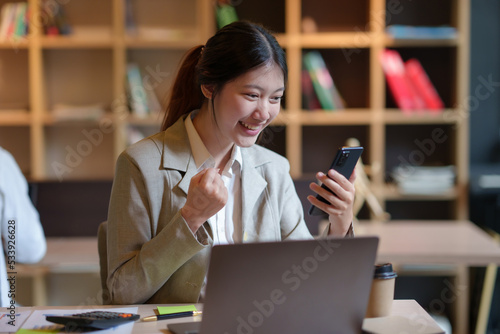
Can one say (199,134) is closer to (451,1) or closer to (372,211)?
(372,211)

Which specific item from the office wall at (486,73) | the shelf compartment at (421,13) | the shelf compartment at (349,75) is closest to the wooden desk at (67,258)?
the shelf compartment at (349,75)

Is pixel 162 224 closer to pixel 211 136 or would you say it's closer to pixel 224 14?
pixel 211 136

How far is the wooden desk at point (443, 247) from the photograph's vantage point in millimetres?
2445

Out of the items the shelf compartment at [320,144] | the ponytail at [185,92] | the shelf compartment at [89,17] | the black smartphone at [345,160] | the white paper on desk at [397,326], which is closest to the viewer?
the white paper on desk at [397,326]

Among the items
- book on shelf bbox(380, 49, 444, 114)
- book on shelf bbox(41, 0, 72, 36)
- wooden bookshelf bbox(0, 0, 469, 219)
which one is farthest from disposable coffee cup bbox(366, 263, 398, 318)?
book on shelf bbox(41, 0, 72, 36)

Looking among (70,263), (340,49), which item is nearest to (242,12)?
(340,49)

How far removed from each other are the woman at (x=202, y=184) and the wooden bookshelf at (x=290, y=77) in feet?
5.71

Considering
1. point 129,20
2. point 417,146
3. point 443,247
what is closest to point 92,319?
point 443,247

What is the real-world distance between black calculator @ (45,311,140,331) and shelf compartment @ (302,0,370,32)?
2693 millimetres

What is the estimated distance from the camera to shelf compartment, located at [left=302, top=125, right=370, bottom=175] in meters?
3.66

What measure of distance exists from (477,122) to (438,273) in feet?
2.99

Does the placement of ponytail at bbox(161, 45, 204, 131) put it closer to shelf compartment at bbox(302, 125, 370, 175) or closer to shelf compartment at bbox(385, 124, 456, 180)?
shelf compartment at bbox(302, 125, 370, 175)

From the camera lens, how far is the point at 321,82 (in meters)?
3.39

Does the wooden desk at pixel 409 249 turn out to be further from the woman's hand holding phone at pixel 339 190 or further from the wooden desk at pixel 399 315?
the wooden desk at pixel 399 315
